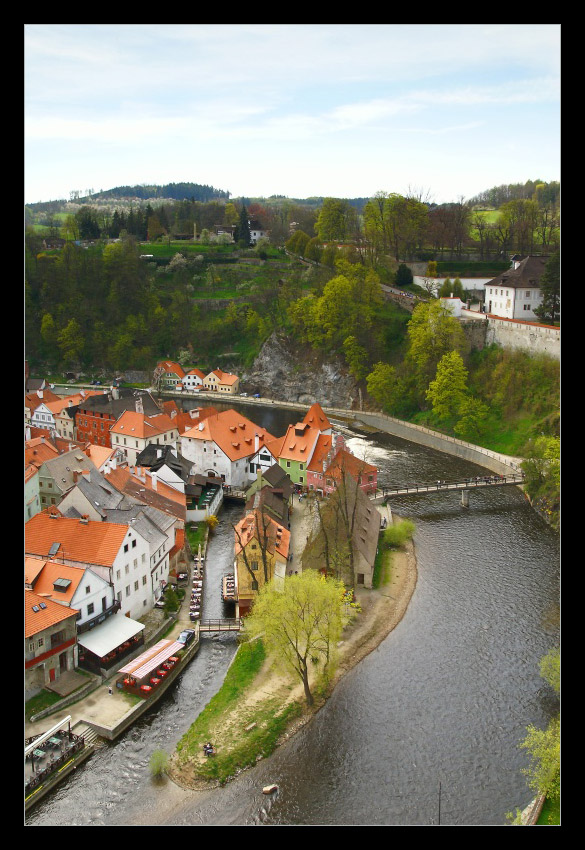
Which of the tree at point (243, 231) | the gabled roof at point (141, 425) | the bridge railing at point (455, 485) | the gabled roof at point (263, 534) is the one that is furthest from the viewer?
the tree at point (243, 231)

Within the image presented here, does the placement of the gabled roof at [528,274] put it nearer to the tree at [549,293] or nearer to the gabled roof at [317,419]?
the tree at [549,293]

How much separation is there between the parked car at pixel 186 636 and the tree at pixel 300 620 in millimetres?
2762

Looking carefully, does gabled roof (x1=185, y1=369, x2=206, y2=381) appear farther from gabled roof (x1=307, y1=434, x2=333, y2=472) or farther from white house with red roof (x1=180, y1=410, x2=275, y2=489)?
gabled roof (x1=307, y1=434, x2=333, y2=472)

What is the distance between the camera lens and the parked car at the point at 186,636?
728 inches

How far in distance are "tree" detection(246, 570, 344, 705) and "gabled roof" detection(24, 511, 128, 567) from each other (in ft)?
15.8

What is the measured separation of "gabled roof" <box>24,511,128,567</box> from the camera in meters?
18.6

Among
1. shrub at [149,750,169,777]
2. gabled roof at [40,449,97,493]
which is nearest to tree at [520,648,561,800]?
shrub at [149,750,169,777]

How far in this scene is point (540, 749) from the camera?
44.5 ft

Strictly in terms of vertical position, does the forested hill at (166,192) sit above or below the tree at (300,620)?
above

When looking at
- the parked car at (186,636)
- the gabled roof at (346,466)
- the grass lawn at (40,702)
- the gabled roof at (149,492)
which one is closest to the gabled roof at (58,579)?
the grass lawn at (40,702)

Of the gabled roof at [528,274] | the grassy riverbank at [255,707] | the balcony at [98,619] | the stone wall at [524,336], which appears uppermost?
the gabled roof at [528,274]

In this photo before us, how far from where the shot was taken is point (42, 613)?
16.3 meters
